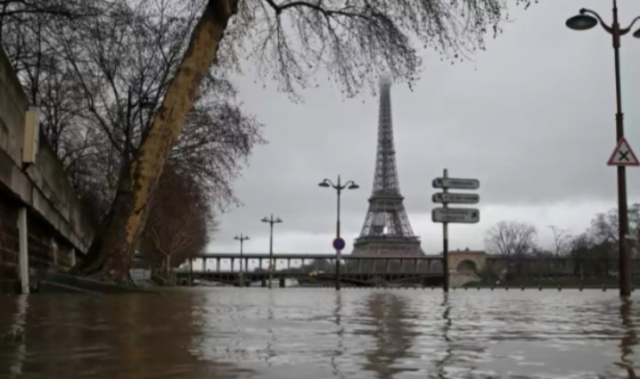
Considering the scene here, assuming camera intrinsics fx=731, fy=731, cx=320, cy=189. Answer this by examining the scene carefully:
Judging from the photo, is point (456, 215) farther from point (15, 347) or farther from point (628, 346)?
point (15, 347)

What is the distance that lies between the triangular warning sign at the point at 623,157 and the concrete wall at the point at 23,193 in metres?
10.8

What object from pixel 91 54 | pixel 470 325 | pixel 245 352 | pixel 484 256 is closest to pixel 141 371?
pixel 245 352

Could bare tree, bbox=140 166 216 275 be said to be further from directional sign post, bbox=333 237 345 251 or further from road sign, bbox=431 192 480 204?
road sign, bbox=431 192 480 204

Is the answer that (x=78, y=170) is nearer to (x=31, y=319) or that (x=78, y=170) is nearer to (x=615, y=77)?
(x=615, y=77)

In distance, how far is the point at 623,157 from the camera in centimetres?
1450

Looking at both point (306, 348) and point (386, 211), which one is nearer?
point (306, 348)

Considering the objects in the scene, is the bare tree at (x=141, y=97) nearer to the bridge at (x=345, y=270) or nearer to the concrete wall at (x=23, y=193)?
the concrete wall at (x=23, y=193)

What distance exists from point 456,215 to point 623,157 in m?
8.03

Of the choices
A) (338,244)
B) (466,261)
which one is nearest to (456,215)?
(338,244)

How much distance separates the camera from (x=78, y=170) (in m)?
38.4

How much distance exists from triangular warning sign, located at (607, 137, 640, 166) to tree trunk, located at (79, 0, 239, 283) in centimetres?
840

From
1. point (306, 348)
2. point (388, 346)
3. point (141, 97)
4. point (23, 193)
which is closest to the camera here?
point (306, 348)

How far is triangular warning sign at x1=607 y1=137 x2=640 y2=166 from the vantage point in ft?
47.5

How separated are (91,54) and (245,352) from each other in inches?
1115
